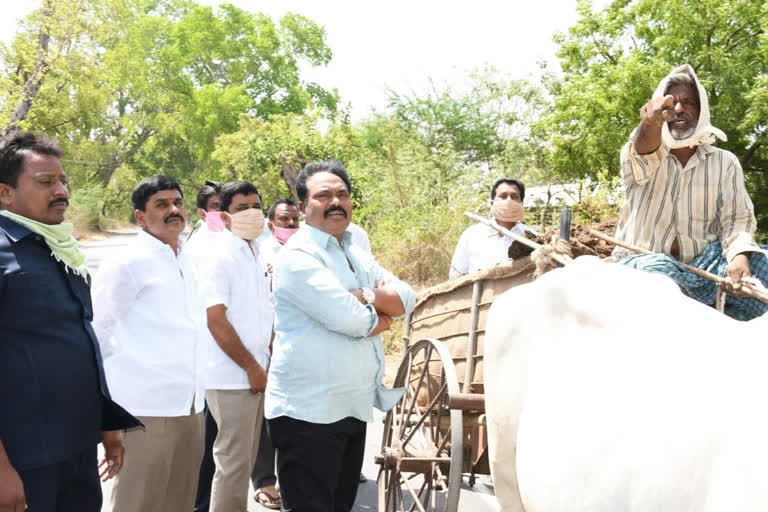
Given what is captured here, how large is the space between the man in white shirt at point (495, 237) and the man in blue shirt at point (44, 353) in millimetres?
3188

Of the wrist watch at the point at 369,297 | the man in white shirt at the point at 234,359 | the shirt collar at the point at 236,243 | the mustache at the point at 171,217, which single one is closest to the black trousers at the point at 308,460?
the wrist watch at the point at 369,297

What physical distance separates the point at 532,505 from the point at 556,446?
9.0 inches

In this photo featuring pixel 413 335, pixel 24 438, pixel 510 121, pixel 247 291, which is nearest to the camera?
pixel 24 438

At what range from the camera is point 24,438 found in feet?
7.50

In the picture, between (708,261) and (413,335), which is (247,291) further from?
(708,261)

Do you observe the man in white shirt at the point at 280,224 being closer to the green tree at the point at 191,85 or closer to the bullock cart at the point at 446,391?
the bullock cart at the point at 446,391

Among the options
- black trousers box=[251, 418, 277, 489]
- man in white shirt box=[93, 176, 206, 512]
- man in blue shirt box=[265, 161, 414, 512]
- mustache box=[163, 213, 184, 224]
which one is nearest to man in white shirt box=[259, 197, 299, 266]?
black trousers box=[251, 418, 277, 489]

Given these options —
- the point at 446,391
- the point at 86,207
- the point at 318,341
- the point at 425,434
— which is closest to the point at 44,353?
the point at 318,341

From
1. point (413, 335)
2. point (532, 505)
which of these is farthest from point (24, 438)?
point (413, 335)

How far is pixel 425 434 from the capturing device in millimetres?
4008

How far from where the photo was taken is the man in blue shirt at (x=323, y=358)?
2951mm

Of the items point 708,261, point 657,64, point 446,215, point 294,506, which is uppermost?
point 657,64

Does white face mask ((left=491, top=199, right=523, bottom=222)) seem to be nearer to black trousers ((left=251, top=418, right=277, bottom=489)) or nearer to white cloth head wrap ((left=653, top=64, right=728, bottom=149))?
white cloth head wrap ((left=653, top=64, right=728, bottom=149))

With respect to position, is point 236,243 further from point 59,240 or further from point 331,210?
point 59,240
